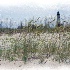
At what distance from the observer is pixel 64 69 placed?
6.51 metres

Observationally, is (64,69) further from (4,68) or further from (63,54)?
(4,68)

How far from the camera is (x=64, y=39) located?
8531 mm

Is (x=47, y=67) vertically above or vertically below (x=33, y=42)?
below

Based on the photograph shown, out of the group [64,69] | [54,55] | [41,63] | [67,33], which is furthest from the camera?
[67,33]

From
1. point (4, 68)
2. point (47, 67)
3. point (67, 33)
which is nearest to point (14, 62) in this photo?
point (4, 68)

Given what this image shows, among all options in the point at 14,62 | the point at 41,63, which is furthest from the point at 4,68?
the point at 41,63

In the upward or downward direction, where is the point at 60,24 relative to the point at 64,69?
upward

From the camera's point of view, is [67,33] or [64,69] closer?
[64,69]

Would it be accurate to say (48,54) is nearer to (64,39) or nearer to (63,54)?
(63,54)

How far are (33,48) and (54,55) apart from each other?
0.68m

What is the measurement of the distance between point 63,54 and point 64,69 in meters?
0.76

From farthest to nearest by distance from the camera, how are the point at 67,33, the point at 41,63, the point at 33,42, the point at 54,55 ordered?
the point at 67,33, the point at 33,42, the point at 54,55, the point at 41,63

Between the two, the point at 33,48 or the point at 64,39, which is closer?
the point at 33,48

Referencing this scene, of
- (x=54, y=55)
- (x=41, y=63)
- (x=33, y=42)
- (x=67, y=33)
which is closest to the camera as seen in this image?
(x=41, y=63)
